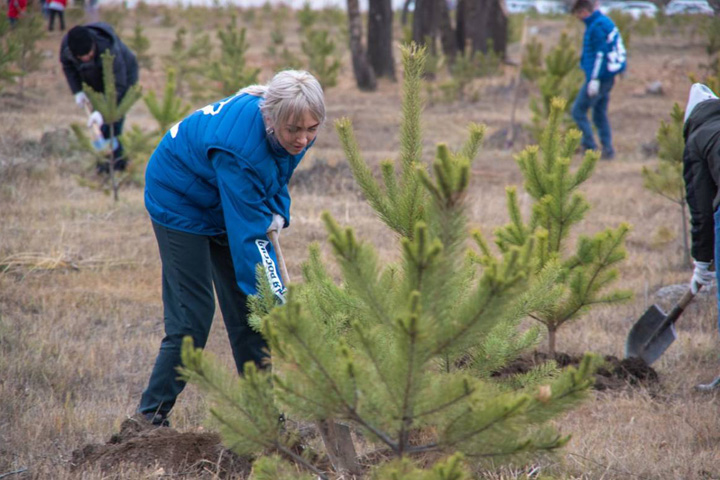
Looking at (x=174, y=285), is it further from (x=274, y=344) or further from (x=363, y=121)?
(x=363, y=121)

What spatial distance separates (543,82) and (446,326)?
8.55 m

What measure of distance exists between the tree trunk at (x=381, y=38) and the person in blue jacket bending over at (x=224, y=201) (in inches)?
636

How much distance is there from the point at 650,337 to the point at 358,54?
14.2 m

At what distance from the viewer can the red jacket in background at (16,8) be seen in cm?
1312

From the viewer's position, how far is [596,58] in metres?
9.67

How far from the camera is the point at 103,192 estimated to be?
811 cm

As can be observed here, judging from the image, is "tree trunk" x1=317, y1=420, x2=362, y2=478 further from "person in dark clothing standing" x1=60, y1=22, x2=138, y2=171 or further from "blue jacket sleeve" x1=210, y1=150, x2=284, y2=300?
"person in dark clothing standing" x1=60, y1=22, x2=138, y2=171

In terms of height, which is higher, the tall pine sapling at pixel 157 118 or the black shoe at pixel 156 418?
the tall pine sapling at pixel 157 118

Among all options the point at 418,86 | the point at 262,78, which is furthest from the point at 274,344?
the point at 262,78

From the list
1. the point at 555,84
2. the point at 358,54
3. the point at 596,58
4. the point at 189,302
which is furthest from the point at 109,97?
the point at 358,54

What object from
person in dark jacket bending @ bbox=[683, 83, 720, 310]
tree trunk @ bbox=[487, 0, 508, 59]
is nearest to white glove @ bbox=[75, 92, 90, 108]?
person in dark jacket bending @ bbox=[683, 83, 720, 310]

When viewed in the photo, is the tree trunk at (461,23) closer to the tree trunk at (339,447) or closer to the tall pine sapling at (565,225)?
the tall pine sapling at (565,225)

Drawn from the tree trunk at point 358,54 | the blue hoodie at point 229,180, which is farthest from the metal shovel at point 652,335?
the tree trunk at point 358,54

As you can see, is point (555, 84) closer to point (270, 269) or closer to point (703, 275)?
point (703, 275)
